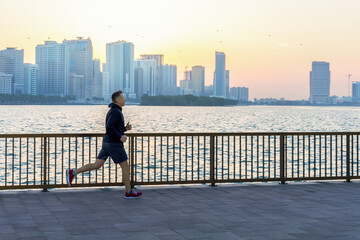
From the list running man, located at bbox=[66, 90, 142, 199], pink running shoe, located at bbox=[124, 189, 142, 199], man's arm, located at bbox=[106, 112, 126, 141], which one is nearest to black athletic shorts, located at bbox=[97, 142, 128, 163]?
running man, located at bbox=[66, 90, 142, 199]

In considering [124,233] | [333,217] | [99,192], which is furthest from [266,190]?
[124,233]

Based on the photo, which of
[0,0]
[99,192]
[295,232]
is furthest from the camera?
[0,0]

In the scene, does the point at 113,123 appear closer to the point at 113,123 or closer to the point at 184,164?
the point at 113,123

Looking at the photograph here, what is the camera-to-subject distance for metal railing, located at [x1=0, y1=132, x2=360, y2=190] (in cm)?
1028

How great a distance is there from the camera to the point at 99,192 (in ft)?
32.3

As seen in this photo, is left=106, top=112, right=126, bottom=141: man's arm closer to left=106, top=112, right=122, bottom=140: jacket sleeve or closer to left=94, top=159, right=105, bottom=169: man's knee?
left=106, top=112, right=122, bottom=140: jacket sleeve

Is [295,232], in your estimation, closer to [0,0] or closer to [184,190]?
[184,190]

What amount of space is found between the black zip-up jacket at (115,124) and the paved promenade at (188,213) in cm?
115

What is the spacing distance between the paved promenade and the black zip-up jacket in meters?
1.15

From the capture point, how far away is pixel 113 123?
9016mm

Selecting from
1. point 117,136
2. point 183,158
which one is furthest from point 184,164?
point 117,136

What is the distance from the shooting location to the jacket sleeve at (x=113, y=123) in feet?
29.5

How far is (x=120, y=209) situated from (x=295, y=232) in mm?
2943

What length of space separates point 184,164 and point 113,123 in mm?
23453
